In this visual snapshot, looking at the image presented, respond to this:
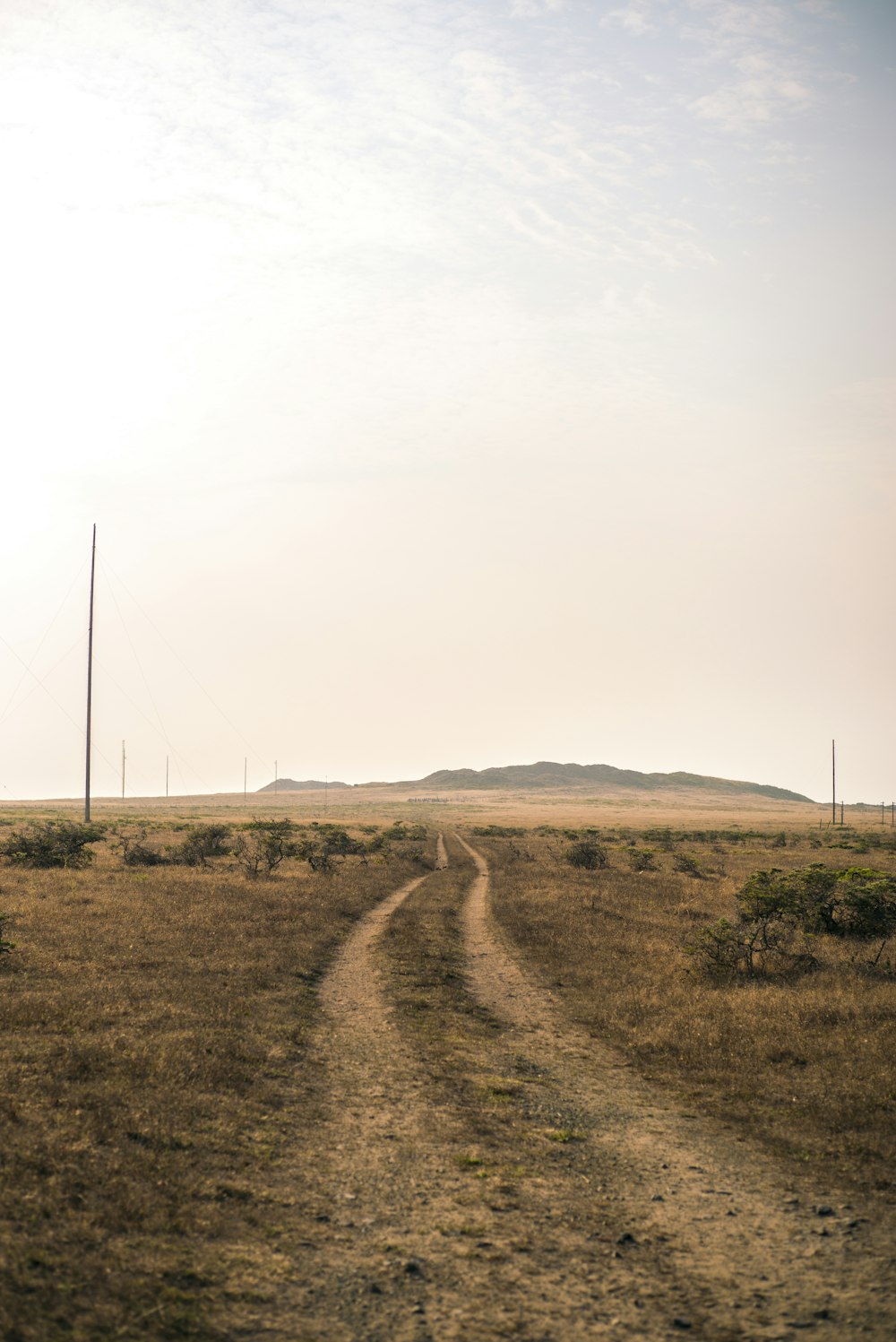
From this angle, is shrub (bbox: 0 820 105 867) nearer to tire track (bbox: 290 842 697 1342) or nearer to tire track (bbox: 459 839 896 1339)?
tire track (bbox: 290 842 697 1342)

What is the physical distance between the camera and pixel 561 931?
26.1 m

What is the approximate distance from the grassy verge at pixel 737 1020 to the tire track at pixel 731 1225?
0.81 m

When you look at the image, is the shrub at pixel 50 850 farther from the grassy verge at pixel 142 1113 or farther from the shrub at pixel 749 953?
the shrub at pixel 749 953

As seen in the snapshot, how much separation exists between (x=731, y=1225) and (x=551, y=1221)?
5.41ft

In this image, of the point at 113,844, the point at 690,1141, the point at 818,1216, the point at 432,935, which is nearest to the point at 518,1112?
the point at 690,1141

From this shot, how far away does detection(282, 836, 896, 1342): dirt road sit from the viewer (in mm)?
6578

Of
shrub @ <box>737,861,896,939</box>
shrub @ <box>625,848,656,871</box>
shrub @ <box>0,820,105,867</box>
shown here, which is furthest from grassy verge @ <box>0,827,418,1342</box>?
shrub @ <box>625,848,656,871</box>

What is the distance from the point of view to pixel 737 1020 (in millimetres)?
15805

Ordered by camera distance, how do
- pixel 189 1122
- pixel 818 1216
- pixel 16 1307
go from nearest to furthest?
pixel 16 1307, pixel 818 1216, pixel 189 1122

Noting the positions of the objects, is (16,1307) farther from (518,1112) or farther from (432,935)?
(432,935)

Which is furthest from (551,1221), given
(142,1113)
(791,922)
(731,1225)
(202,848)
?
(202,848)

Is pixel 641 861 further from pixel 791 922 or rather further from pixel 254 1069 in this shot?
pixel 254 1069

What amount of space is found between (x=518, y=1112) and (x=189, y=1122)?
13.3 ft

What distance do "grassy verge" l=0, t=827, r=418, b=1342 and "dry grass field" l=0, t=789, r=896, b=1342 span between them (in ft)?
0.11
